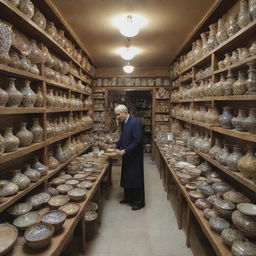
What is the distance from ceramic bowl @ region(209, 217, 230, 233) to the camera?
5.45 feet

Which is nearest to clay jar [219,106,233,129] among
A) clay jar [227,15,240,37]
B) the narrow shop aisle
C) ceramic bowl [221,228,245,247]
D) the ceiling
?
clay jar [227,15,240,37]

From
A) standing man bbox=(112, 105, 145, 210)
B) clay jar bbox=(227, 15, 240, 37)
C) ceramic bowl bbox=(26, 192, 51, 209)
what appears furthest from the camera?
standing man bbox=(112, 105, 145, 210)

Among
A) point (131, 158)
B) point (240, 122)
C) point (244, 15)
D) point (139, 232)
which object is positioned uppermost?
point (244, 15)

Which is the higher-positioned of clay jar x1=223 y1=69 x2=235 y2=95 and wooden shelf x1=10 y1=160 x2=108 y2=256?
clay jar x1=223 y1=69 x2=235 y2=95

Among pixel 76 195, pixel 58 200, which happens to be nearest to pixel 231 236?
pixel 76 195

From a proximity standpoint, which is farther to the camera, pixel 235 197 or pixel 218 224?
pixel 235 197

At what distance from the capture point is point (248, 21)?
6.03 feet

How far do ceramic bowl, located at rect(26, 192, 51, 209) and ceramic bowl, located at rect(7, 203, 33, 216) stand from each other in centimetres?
7

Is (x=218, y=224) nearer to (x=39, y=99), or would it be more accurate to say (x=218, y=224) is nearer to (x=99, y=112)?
(x=39, y=99)

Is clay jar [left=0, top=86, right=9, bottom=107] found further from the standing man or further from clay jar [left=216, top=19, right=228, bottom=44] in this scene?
clay jar [left=216, top=19, right=228, bottom=44]

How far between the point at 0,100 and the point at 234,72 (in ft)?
7.08

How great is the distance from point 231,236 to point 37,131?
187 centimetres

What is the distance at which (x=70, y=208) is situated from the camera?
2000 millimetres

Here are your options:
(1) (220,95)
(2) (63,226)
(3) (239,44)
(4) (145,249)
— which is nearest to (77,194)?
(2) (63,226)
